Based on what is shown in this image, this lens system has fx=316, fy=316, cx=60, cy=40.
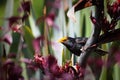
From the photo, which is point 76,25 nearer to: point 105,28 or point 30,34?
point 30,34

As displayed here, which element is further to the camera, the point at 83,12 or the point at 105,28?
the point at 83,12

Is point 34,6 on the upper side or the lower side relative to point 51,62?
upper

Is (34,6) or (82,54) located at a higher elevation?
(34,6)

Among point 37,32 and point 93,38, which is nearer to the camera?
point 93,38

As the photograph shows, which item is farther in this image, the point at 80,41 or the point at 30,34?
the point at 30,34

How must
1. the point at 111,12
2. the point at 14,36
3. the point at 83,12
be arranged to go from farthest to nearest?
the point at 83,12 < the point at 14,36 < the point at 111,12

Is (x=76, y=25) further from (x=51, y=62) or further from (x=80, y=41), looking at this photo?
(x=51, y=62)

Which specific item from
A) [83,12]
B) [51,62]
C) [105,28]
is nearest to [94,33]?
[105,28]

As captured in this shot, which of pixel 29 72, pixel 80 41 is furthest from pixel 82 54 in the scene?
pixel 29 72

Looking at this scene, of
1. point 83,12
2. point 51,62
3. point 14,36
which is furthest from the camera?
point 83,12
